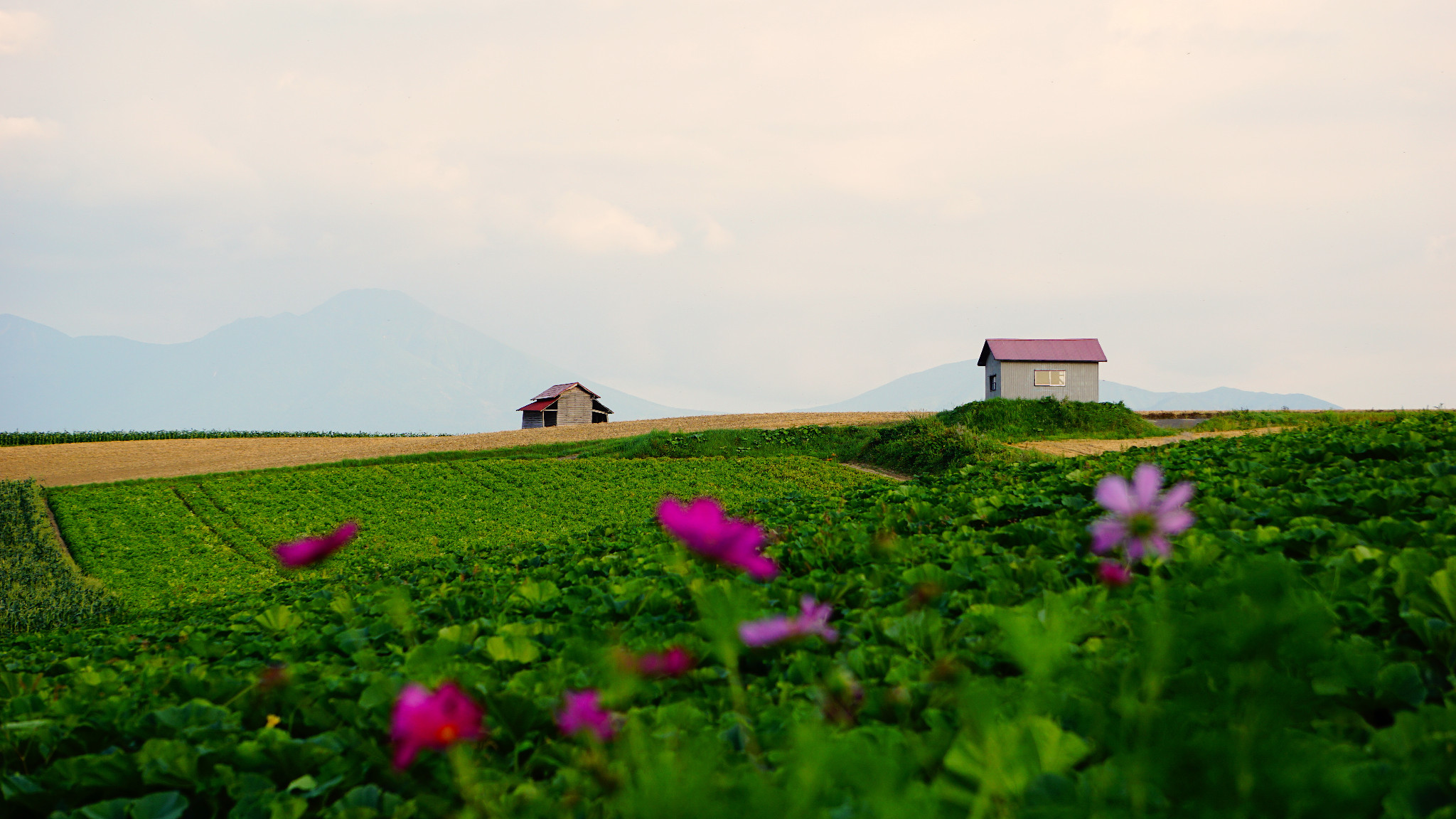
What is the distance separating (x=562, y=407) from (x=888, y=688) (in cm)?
5132

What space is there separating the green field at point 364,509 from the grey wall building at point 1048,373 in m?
13.2

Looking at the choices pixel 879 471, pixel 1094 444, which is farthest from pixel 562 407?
pixel 1094 444

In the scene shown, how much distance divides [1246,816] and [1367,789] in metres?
0.46

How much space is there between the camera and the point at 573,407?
53.0 metres

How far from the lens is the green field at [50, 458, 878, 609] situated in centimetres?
1482

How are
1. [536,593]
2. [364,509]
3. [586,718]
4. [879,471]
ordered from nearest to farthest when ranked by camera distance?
[586,718], [536,593], [364,509], [879,471]

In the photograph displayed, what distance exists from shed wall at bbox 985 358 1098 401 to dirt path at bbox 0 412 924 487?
5.25m

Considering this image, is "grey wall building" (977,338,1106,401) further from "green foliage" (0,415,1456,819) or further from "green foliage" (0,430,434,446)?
"green foliage" (0,430,434,446)

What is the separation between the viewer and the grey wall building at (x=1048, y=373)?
108 ft

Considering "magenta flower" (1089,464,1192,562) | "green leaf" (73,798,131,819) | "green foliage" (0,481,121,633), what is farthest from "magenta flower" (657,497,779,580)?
"green foliage" (0,481,121,633)

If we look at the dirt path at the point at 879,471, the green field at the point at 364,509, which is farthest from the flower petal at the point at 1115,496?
the dirt path at the point at 879,471

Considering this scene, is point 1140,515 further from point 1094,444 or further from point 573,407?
point 573,407

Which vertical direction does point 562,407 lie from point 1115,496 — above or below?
above

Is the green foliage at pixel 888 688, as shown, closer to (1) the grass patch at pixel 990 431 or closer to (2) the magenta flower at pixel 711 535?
(2) the magenta flower at pixel 711 535
